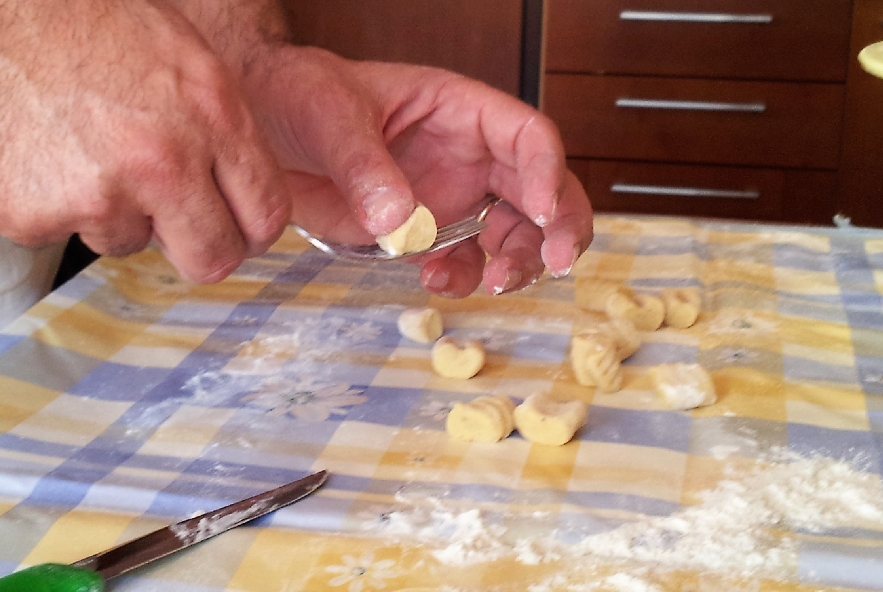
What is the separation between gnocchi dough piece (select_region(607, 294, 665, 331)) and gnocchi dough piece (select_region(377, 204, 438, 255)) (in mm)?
289

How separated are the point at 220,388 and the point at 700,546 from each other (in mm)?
478

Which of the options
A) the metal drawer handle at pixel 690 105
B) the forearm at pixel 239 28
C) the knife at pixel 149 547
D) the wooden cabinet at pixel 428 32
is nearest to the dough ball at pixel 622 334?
the knife at pixel 149 547

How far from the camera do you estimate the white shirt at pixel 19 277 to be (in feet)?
3.18

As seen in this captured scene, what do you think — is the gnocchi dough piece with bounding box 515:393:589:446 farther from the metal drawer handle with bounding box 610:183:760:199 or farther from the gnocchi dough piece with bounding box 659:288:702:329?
the metal drawer handle with bounding box 610:183:760:199

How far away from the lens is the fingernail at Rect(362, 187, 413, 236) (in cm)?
64

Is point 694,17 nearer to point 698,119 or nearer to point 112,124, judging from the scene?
point 698,119

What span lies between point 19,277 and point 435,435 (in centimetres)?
57

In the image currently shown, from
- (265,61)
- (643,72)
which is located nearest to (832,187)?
(643,72)

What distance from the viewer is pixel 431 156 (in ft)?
2.98

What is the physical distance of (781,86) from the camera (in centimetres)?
185

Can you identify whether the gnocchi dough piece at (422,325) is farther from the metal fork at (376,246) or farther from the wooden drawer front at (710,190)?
the wooden drawer front at (710,190)

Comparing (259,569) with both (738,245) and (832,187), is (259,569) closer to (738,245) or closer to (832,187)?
(738,245)

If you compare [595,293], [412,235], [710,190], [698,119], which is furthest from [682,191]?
[412,235]

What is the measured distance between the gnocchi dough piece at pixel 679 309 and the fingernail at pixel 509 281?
185 mm
